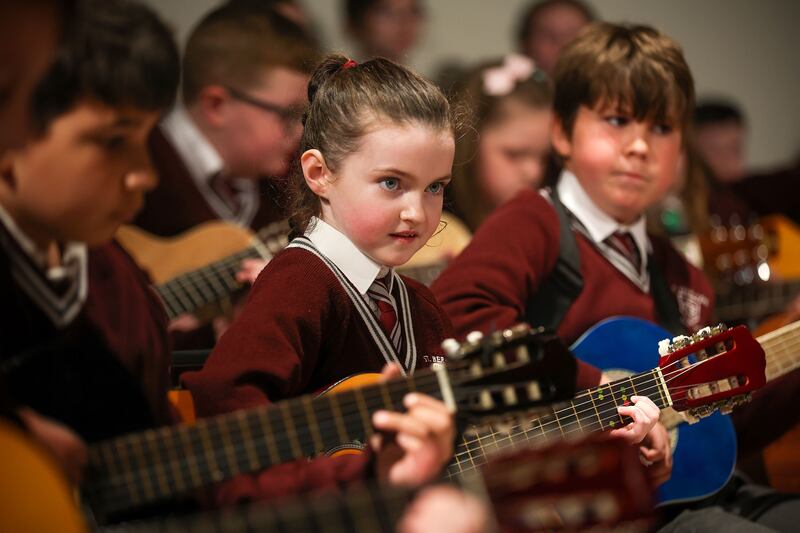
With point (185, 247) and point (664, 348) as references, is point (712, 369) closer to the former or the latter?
point (664, 348)

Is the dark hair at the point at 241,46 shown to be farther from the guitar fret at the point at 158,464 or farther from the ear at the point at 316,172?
the guitar fret at the point at 158,464

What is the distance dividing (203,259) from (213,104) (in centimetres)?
55

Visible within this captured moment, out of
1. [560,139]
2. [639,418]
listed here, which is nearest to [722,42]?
[560,139]

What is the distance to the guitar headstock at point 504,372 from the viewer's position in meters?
1.19

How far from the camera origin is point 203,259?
204cm

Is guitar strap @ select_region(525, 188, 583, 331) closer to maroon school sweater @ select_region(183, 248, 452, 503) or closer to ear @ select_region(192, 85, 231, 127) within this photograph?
maroon school sweater @ select_region(183, 248, 452, 503)

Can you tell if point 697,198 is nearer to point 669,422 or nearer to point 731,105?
point 731,105

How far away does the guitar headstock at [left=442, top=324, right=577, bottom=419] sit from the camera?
3.90 ft

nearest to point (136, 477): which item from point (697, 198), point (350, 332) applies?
point (350, 332)

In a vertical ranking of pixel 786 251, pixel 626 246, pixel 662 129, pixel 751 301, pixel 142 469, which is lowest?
pixel 751 301

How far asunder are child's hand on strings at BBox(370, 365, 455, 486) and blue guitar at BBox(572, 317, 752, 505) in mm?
645

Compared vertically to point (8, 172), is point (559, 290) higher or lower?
lower

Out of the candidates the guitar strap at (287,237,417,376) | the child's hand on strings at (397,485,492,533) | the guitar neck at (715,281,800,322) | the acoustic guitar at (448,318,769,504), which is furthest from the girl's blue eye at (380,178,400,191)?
the guitar neck at (715,281,800,322)

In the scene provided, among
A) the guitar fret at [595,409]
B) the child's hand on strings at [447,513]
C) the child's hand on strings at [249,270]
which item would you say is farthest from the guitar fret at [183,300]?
the child's hand on strings at [447,513]
